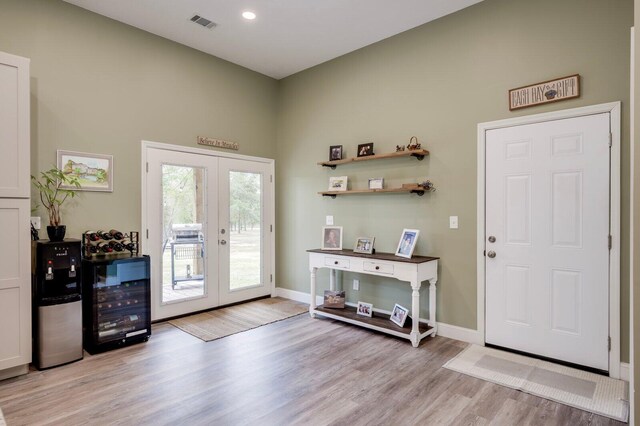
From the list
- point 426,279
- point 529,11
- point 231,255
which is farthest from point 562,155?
point 231,255

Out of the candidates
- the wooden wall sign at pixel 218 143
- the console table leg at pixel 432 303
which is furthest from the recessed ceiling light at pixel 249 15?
the console table leg at pixel 432 303

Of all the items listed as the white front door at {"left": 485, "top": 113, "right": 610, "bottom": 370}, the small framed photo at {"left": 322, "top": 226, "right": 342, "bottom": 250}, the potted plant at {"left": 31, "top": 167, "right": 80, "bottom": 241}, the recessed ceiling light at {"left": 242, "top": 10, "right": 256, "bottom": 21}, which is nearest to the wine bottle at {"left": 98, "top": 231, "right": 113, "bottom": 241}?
the potted plant at {"left": 31, "top": 167, "right": 80, "bottom": 241}

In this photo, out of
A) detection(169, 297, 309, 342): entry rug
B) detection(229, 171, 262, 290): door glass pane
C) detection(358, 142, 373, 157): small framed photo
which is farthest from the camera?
detection(229, 171, 262, 290): door glass pane

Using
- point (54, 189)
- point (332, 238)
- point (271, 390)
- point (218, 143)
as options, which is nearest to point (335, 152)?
point (332, 238)

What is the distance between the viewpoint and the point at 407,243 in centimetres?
379

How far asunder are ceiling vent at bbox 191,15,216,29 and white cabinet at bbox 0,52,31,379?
163 cm

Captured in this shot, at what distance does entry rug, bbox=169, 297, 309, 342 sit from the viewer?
3918mm

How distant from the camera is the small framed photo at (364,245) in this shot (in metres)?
4.12

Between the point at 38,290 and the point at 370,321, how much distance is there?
3.08 meters

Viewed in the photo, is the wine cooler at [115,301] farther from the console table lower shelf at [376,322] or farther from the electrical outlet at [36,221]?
the console table lower shelf at [376,322]

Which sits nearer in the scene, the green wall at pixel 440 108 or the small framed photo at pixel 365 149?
the green wall at pixel 440 108

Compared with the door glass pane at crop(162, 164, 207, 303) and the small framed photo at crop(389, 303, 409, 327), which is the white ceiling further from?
the small framed photo at crop(389, 303, 409, 327)

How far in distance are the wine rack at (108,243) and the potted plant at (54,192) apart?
11.8 inches

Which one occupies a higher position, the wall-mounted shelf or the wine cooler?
the wall-mounted shelf
